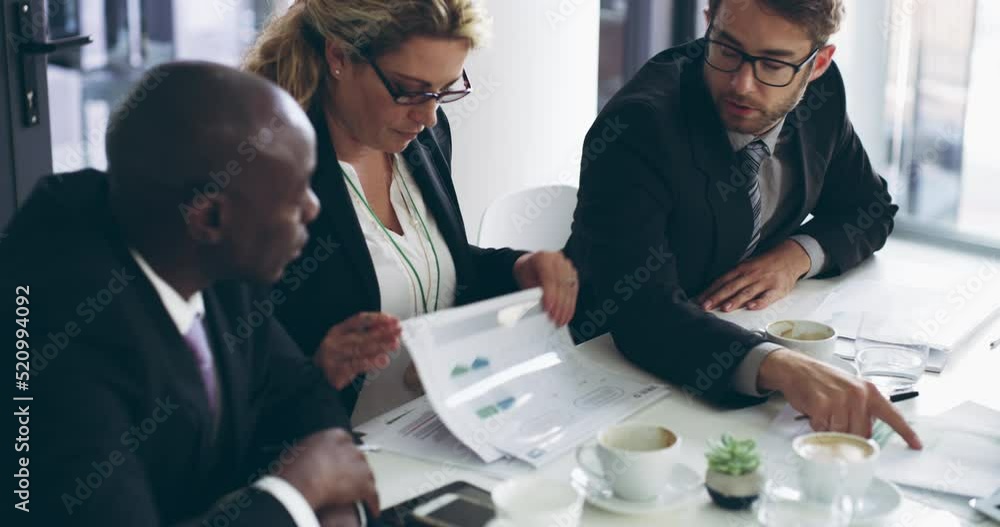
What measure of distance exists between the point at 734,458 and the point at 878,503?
0.18 m

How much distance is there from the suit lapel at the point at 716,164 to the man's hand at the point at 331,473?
1.00m

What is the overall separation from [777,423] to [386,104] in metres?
0.81

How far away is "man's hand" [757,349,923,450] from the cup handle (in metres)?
0.39

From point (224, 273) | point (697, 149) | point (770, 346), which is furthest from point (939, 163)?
point (224, 273)

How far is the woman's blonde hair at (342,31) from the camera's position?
186cm

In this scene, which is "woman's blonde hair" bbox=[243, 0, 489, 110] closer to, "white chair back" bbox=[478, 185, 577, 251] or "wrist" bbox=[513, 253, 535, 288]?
"wrist" bbox=[513, 253, 535, 288]

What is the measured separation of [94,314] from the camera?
1232 millimetres

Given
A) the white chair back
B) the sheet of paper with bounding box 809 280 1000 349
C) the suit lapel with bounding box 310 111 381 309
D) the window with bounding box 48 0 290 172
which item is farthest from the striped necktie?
the window with bounding box 48 0 290 172

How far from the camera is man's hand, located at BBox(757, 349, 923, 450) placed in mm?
1635

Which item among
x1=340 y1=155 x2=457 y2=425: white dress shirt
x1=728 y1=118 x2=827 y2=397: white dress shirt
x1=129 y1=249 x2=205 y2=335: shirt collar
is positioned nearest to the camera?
x1=129 y1=249 x2=205 y2=335: shirt collar

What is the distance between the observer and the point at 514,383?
1.74 metres

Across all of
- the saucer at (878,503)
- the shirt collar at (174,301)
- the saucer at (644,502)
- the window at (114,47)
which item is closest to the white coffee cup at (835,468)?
the saucer at (878,503)

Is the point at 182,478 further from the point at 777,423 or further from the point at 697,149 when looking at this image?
the point at 697,149

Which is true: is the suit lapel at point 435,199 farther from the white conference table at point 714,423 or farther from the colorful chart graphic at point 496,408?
the colorful chart graphic at point 496,408
